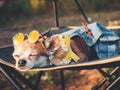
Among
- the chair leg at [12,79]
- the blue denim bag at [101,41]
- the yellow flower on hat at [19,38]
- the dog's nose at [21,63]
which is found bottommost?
the chair leg at [12,79]

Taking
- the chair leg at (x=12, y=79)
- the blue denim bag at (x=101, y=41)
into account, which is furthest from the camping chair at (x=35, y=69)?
the blue denim bag at (x=101, y=41)

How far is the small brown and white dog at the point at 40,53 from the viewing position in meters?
2.37

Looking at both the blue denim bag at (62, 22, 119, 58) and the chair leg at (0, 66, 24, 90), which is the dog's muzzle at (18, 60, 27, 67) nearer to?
the chair leg at (0, 66, 24, 90)

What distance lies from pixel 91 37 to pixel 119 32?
1.72 ft

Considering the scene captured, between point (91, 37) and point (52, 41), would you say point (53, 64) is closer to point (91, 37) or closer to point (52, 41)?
point (52, 41)

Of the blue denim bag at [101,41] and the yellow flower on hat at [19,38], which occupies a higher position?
the yellow flower on hat at [19,38]

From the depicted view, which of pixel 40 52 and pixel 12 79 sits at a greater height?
pixel 40 52

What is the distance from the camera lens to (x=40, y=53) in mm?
2400

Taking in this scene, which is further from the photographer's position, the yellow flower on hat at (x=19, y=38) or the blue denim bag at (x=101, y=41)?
the blue denim bag at (x=101, y=41)

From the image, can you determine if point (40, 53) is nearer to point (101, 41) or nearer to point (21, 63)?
point (21, 63)

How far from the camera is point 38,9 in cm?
706

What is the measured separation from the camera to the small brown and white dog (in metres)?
2.37

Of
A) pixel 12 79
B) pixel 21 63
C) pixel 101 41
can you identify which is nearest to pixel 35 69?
pixel 21 63

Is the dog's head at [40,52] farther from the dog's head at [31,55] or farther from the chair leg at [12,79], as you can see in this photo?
the chair leg at [12,79]
